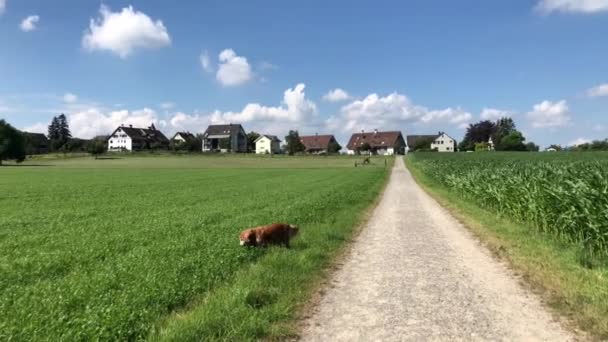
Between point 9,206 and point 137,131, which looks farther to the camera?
point 137,131

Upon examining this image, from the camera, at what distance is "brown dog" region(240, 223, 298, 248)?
9.99 m

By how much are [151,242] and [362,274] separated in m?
5.17

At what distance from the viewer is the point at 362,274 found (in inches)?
335

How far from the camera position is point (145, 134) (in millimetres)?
185875

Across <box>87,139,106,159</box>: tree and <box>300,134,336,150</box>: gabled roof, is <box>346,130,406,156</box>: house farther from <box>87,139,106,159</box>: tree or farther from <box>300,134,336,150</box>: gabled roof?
<box>87,139,106,159</box>: tree

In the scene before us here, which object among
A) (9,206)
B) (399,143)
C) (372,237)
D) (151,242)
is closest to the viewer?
(151,242)

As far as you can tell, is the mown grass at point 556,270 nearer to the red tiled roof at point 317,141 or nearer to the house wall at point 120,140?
the red tiled roof at point 317,141

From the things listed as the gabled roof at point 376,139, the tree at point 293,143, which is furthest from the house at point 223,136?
the gabled roof at point 376,139

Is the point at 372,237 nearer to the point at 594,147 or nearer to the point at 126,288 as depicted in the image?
the point at 126,288

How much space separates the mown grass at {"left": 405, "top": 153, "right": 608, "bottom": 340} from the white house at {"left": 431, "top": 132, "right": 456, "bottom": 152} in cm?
16706

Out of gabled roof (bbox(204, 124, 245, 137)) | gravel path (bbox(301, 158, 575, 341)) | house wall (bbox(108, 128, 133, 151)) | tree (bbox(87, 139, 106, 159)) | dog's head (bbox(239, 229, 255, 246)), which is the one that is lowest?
gravel path (bbox(301, 158, 575, 341))

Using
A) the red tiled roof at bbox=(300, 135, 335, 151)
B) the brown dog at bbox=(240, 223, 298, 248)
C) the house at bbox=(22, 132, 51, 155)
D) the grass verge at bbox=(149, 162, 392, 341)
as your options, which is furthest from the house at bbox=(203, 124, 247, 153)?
the grass verge at bbox=(149, 162, 392, 341)

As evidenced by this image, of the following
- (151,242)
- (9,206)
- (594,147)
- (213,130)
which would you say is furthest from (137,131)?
(151,242)

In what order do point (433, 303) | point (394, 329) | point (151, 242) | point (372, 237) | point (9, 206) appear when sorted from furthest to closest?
point (9, 206) → point (372, 237) → point (151, 242) → point (433, 303) → point (394, 329)
